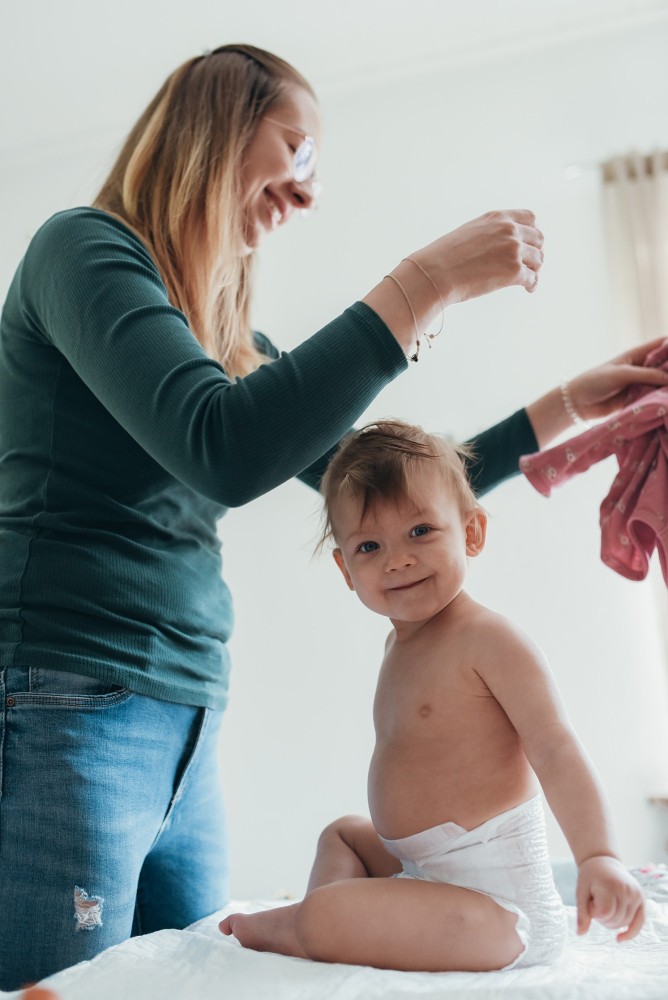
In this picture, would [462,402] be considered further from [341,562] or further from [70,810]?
[70,810]

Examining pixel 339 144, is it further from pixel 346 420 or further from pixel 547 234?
pixel 346 420

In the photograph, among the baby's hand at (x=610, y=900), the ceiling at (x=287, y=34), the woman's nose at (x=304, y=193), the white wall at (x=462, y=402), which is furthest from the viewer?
the ceiling at (x=287, y=34)

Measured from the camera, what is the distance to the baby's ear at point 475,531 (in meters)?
1.11

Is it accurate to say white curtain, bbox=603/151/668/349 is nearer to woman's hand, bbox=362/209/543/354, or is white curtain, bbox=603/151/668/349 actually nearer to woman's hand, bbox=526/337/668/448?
woman's hand, bbox=526/337/668/448

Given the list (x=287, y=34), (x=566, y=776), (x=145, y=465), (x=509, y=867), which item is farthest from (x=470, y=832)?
(x=287, y=34)

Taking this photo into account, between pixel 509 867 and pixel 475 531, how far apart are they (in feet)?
1.28

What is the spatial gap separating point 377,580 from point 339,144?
241 centimetres

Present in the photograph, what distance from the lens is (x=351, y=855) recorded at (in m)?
1.04

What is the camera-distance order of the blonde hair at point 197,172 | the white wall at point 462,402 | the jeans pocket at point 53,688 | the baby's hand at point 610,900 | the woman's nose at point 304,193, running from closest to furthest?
the baby's hand at point 610,900
the jeans pocket at point 53,688
the blonde hair at point 197,172
the woman's nose at point 304,193
the white wall at point 462,402

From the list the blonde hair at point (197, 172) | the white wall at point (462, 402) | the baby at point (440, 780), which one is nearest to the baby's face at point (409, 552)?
the baby at point (440, 780)

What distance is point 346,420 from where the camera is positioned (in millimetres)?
818

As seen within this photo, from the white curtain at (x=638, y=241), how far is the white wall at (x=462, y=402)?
75mm

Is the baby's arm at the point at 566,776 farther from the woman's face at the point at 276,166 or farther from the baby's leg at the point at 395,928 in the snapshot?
the woman's face at the point at 276,166

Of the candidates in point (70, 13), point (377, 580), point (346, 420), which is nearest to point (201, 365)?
point (346, 420)
